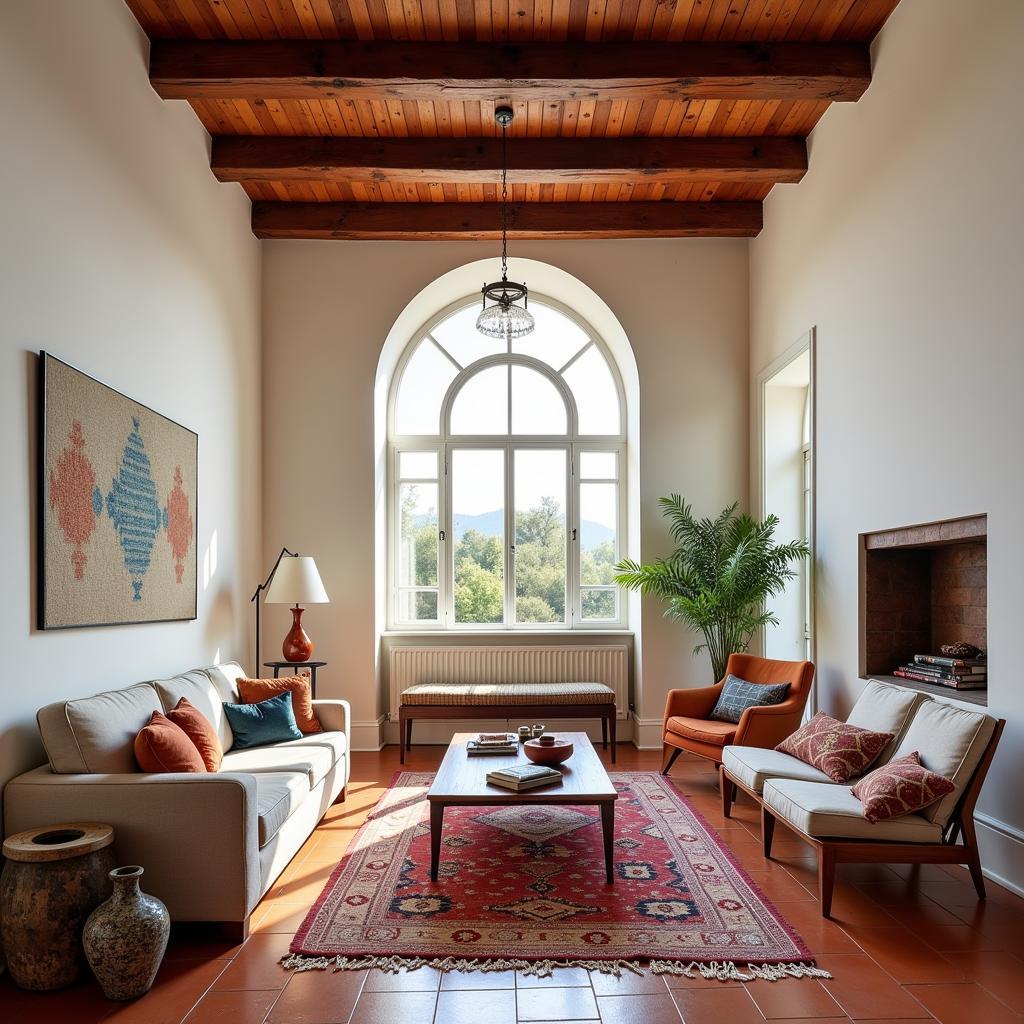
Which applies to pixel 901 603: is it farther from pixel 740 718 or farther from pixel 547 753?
pixel 547 753

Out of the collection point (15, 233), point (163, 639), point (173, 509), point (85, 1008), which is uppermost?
point (15, 233)

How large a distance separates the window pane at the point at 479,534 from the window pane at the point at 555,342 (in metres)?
0.87

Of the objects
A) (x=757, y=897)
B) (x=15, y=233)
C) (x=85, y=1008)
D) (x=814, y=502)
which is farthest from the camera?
(x=814, y=502)

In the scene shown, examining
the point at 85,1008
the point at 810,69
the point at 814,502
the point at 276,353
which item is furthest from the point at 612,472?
the point at 85,1008

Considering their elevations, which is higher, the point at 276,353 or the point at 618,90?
the point at 618,90

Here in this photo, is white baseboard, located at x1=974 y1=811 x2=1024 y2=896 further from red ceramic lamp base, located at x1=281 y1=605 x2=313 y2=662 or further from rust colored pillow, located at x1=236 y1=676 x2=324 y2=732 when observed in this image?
red ceramic lamp base, located at x1=281 y1=605 x2=313 y2=662

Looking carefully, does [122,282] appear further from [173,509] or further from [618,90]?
[618,90]

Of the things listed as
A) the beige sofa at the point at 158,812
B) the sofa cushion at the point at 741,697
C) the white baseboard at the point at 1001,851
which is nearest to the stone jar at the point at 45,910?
the beige sofa at the point at 158,812

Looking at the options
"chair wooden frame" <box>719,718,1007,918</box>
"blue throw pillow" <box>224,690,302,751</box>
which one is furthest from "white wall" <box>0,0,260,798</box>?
"chair wooden frame" <box>719,718,1007,918</box>

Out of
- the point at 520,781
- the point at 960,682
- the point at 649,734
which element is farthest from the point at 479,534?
the point at 960,682

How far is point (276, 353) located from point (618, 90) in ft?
10.4

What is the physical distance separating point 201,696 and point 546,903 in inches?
78.5

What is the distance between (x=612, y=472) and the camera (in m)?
7.17

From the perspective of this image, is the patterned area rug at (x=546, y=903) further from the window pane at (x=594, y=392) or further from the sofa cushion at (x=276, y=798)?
the window pane at (x=594, y=392)
